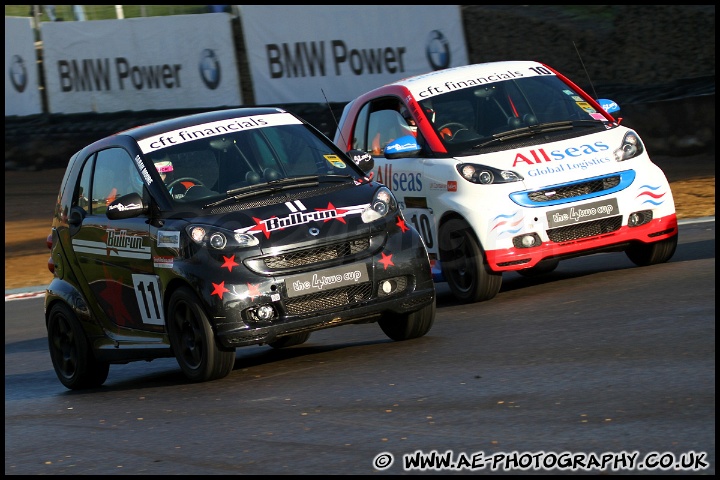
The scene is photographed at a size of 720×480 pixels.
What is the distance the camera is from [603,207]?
34.0 ft

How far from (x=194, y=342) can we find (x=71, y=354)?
64.3 inches

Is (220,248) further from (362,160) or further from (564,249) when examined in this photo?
(564,249)

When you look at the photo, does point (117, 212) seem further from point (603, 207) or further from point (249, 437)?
point (603, 207)

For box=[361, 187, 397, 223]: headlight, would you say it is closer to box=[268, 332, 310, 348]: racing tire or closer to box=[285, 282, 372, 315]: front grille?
box=[285, 282, 372, 315]: front grille

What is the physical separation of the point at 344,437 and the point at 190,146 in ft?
10.7

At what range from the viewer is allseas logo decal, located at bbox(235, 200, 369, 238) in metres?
8.30

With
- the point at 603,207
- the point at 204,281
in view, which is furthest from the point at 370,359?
the point at 603,207

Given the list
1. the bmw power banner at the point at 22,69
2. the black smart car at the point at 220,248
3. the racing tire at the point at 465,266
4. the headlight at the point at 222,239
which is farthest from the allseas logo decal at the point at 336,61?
the headlight at the point at 222,239

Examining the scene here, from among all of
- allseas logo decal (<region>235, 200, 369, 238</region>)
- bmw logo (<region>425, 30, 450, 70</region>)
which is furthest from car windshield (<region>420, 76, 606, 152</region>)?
bmw logo (<region>425, 30, 450, 70</region>)

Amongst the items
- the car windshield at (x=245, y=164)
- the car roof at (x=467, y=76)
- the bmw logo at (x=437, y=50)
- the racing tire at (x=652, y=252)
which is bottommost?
the bmw logo at (x=437, y=50)

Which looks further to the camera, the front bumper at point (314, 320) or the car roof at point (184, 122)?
the car roof at point (184, 122)

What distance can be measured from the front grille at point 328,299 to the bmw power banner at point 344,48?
17.4 metres

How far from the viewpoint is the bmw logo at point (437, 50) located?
2577 cm

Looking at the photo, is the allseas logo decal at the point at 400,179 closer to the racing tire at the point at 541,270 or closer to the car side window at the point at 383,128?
the car side window at the point at 383,128
